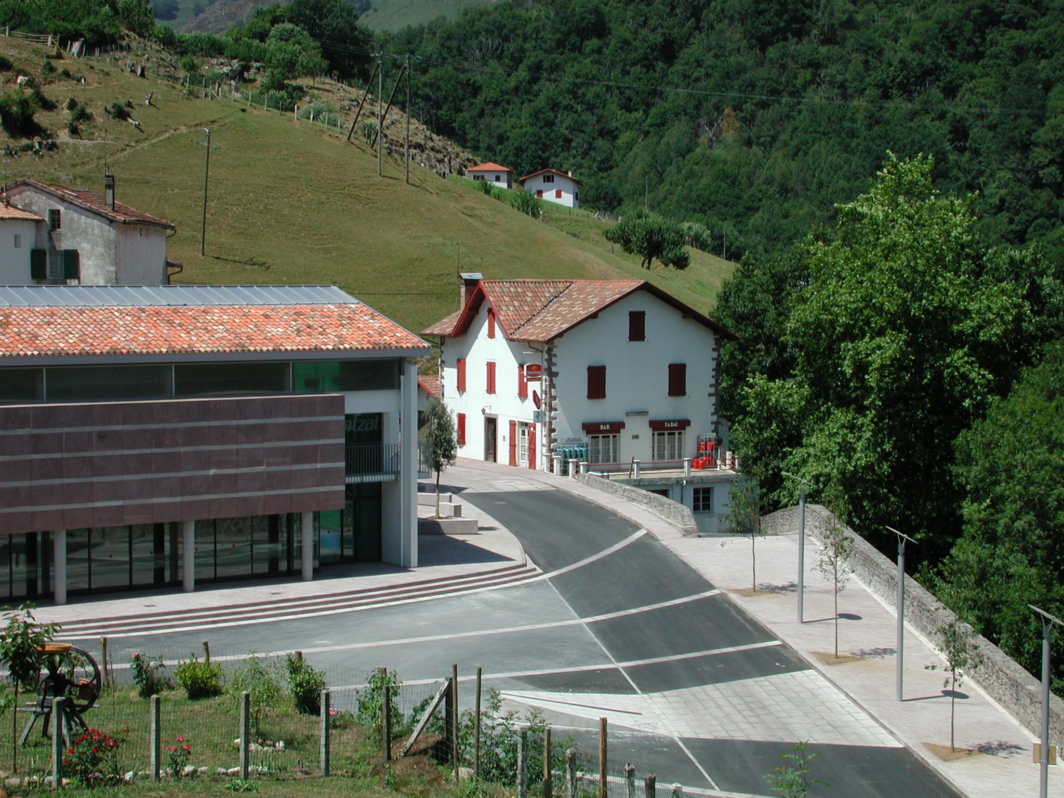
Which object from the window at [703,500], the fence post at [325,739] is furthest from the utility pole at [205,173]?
the fence post at [325,739]

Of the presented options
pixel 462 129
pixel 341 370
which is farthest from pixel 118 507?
pixel 462 129

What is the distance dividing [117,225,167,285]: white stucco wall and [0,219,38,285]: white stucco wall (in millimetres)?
4077

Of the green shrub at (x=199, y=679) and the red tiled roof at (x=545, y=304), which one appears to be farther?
the red tiled roof at (x=545, y=304)

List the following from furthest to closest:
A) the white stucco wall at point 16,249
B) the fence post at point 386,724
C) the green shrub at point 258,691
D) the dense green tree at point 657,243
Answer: the dense green tree at point 657,243 → the white stucco wall at point 16,249 → the green shrub at point 258,691 → the fence post at point 386,724

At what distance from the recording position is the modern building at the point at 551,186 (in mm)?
141625

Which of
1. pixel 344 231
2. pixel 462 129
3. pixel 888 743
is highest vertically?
pixel 462 129

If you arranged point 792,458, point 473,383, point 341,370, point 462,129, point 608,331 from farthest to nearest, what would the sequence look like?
point 462,129 → point 473,383 → point 608,331 → point 792,458 → point 341,370

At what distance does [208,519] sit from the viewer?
28516 mm

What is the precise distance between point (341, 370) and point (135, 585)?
7528 mm

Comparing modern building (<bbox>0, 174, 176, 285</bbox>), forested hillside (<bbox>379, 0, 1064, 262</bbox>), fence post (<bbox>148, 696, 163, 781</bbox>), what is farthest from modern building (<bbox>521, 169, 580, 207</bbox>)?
fence post (<bbox>148, 696, 163, 781</bbox>)

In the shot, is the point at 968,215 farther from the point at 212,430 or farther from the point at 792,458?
the point at 212,430

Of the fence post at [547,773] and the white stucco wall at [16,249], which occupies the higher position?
the white stucco wall at [16,249]

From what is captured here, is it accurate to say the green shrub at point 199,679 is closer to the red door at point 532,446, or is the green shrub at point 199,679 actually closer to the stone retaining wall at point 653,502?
the stone retaining wall at point 653,502

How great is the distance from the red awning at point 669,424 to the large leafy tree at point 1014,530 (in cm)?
1686
